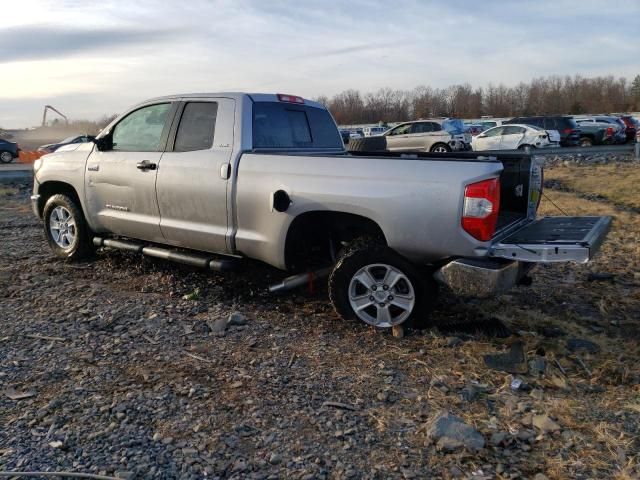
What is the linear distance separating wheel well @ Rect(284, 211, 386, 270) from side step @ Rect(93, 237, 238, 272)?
631 millimetres

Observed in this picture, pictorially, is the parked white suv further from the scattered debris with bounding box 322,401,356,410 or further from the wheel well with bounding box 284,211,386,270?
the scattered debris with bounding box 322,401,356,410

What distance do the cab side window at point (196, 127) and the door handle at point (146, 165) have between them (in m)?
0.28

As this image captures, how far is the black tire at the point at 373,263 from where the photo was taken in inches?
172

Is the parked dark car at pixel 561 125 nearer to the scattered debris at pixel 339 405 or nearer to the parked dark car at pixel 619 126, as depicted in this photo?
the parked dark car at pixel 619 126

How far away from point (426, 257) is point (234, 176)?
1785mm

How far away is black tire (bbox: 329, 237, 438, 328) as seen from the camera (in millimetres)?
4379

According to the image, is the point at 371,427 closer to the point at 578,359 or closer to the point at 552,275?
the point at 578,359

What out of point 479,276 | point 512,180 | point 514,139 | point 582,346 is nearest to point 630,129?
point 514,139

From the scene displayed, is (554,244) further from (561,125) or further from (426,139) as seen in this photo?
(561,125)

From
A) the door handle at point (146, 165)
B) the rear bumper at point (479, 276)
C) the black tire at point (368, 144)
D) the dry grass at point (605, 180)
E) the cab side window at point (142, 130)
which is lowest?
the dry grass at point (605, 180)

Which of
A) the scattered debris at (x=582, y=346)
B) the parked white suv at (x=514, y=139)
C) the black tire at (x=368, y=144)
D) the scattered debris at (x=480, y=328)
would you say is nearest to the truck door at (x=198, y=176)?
the scattered debris at (x=480, y=328)

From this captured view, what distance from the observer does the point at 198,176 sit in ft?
17.2

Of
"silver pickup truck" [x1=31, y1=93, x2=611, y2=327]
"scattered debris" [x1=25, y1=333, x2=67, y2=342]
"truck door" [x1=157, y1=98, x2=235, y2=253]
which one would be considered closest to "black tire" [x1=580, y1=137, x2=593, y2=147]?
"silver pickup truck" [x1=31, y1=93, x2=611, y2=327]

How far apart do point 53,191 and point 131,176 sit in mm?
1789
